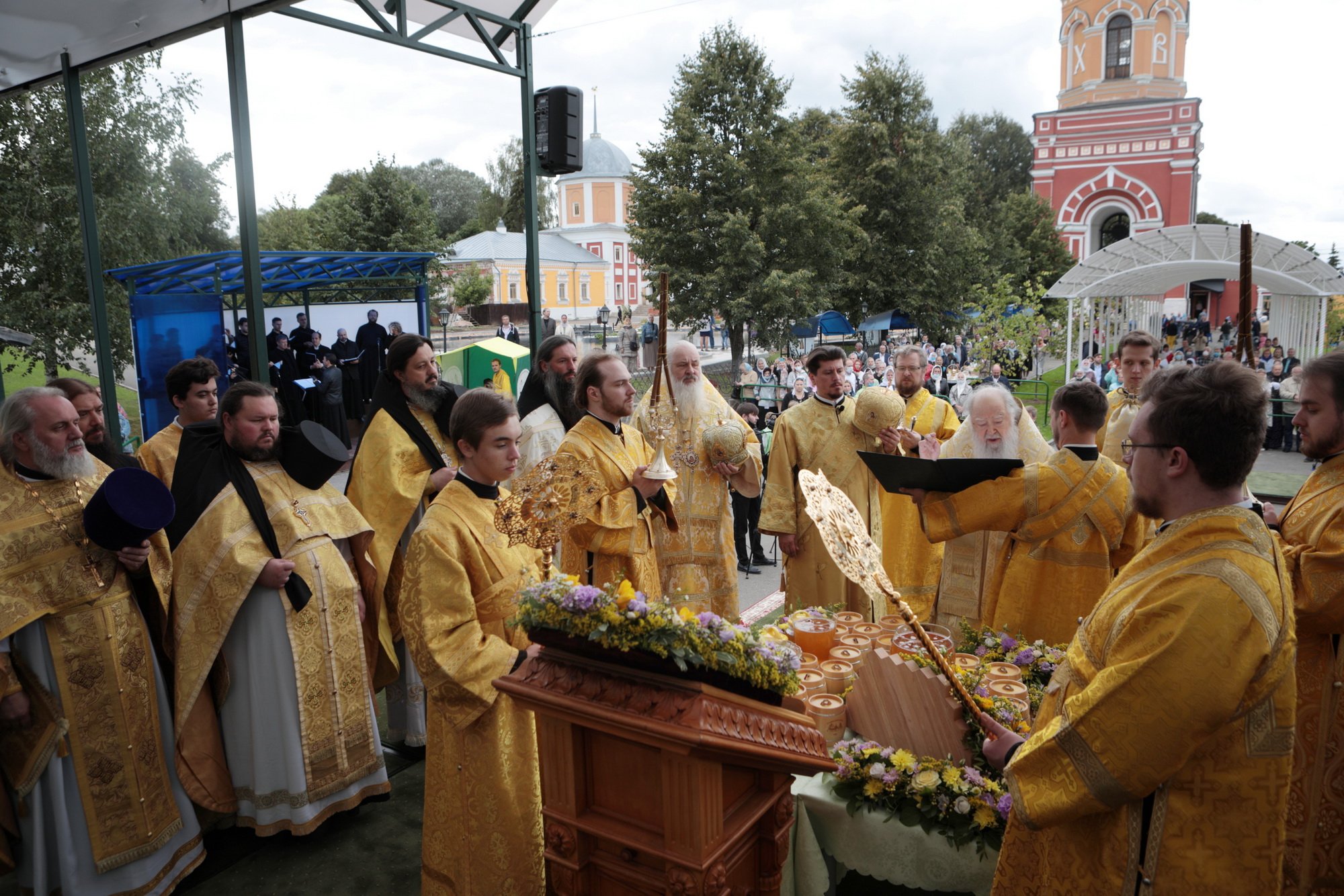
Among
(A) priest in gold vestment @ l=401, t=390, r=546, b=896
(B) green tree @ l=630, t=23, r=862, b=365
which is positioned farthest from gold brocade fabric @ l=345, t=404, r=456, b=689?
(B) green tree @ l=630, t=23, r=862, b=365

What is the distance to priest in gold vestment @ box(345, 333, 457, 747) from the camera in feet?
14.3

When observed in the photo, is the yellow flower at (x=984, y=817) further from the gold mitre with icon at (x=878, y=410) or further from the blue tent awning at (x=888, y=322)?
the blue tent awning at (x=888, y=322)

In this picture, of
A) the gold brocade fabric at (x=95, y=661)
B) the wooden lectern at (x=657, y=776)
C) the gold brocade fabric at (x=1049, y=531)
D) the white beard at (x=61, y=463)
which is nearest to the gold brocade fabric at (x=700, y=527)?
the gold brocade fabric at (x=1049, y=531)

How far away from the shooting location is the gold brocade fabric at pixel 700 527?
5004 millimetres

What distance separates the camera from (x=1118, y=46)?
37281 millimetres

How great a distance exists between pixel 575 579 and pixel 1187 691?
4.28ft

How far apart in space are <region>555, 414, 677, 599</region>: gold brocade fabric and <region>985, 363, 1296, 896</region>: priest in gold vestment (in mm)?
2251

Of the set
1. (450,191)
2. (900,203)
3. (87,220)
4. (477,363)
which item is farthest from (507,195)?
(87,220)

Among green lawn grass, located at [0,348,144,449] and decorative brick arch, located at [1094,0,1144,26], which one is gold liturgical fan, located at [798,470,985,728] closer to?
green lawn grass, located at [0,348,144,449]

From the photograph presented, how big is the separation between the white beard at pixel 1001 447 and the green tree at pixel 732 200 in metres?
22.3

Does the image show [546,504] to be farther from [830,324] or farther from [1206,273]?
[830,324]

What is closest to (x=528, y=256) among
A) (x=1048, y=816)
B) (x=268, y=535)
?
(x=268, y=535)

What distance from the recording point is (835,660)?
312 cm

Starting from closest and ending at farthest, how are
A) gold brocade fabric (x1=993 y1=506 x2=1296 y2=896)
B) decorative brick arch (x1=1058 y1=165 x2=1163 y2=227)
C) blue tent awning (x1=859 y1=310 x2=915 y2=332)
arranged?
gold brocade fabric (x1=993 y1=506 x2=1296 y2=896) → blue tent awning (x1=859 y1=310 x2=915 y2=332) → decorative brick arch (x1=1058 y1=165 x2=1163 y2=227)
